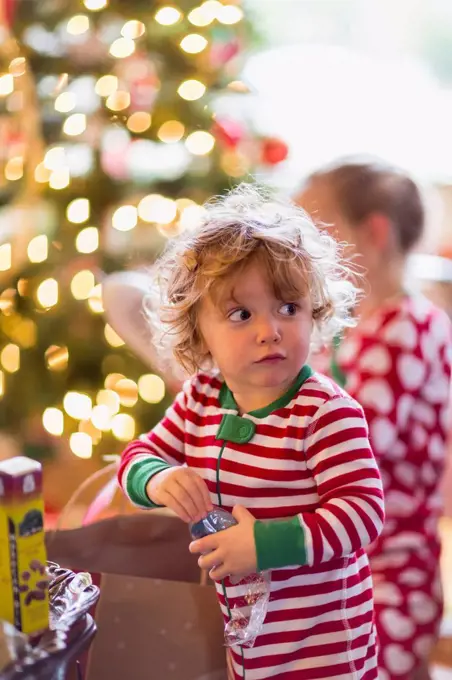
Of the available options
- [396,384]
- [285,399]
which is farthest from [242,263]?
[396,384]

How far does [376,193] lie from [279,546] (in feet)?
2.84

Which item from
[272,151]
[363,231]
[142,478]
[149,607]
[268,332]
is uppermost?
[272,151]

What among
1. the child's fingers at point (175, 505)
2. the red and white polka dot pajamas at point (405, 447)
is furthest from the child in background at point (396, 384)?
the child's fingers at point (175, 505)

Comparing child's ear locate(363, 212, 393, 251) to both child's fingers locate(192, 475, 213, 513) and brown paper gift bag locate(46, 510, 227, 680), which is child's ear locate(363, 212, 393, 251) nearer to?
brown paper gift bag locate(46, 510, 227, 680)

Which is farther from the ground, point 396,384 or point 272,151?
point 272,151

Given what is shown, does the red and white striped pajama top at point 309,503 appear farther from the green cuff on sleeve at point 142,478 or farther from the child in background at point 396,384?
the child in background at point 396,384

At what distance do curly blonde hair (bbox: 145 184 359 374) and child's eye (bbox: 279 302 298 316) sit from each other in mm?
11

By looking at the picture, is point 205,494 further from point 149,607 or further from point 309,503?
point 149,607

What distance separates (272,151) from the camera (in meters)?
2.23

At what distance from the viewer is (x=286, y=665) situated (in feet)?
3.18

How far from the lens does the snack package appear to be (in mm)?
752

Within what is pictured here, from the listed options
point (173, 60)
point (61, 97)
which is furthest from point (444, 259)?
point (61, 97)

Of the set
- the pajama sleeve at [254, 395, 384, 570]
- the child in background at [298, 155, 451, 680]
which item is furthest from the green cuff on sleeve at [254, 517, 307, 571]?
the child in background at [298, 155, 451, 680]

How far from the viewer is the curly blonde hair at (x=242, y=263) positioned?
0.98 m
